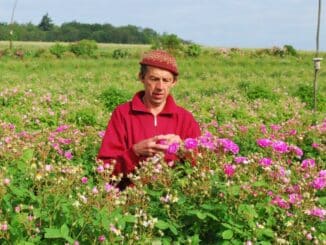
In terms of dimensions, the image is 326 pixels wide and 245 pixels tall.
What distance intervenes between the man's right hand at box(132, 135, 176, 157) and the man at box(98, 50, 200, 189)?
7 centimetres

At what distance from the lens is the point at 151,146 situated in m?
3.49

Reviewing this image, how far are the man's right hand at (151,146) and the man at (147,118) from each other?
0.24 feet

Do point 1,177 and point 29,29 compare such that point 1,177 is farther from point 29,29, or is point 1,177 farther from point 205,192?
point 29,29

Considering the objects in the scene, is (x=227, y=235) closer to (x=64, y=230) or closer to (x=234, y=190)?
(x=234, y=190)

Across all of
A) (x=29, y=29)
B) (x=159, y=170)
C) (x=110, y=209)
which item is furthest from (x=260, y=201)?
(x=29, y=29)

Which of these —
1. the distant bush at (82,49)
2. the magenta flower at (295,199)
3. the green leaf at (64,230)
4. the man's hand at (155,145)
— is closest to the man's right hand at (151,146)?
the man's hand at (155,145)

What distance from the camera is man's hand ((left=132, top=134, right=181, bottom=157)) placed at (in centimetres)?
340

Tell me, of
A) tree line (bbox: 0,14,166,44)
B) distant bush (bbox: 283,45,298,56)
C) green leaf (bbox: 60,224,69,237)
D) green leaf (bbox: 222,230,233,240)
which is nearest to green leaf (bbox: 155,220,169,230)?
green leaf (bbox: 222,230,233,240)

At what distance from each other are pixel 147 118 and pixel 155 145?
0.53 meters

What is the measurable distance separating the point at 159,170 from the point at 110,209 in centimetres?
48

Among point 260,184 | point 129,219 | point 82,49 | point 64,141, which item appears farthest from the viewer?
point 82,49

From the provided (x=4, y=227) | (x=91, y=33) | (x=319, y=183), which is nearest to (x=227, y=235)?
(x=319, y=183)

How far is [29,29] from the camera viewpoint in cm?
8306

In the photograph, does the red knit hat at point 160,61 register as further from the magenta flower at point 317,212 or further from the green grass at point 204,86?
the green grass at point 204,86
